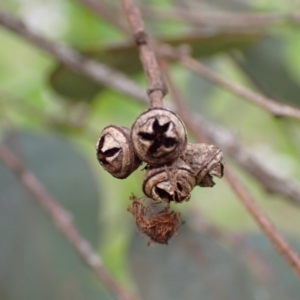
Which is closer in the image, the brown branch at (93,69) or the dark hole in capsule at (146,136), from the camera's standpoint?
the dark hole in capsule at (146,136)

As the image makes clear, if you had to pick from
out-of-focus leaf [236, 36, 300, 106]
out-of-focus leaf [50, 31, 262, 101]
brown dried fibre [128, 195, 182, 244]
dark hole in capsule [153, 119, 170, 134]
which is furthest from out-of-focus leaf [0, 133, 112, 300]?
dark hole in capsule [153, 119, 170, 134]

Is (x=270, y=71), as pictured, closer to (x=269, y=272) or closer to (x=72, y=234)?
(x=269, y=272)

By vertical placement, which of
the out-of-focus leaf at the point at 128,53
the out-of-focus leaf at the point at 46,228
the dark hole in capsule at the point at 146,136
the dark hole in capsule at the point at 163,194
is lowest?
the dark hole in capsule at the point at 163,194

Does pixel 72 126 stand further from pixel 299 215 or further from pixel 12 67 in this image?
pixel 299 215

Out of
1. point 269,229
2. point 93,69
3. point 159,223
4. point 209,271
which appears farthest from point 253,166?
point 159,223

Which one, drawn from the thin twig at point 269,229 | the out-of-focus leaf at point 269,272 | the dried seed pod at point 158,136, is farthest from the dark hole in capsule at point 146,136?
the out-of-focus leaf at point 269,272

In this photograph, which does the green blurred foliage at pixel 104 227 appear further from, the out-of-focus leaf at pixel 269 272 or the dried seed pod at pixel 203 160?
the dried seed pod at pixel 203 160

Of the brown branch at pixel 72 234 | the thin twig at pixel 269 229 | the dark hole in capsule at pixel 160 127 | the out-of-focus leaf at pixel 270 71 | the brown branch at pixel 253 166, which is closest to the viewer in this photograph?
the dark hole in capsule at pixel 160 127
